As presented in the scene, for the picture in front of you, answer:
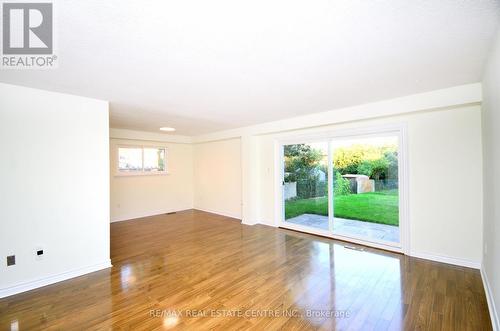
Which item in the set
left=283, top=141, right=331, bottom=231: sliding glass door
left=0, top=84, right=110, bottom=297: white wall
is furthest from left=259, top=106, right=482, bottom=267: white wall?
left=0, top=84, right=110, bottom=297: white wall

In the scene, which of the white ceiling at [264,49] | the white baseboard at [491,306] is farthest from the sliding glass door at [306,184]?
the white baseboard at [491,306]

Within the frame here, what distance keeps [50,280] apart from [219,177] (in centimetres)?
426

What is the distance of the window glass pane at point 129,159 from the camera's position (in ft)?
19.1

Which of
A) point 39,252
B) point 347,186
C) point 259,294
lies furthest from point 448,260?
point 39,252

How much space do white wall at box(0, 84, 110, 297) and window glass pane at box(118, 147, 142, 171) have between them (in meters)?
3.03

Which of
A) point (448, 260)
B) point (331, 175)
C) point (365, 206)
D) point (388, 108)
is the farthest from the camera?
point (331, 175)

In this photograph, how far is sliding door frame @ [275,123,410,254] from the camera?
337 centimetres

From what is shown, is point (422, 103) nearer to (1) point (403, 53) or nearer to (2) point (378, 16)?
(1) point (403, 53)

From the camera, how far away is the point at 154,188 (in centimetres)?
638

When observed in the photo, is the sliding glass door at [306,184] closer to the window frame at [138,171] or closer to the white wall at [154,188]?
the white wall at [154,188]

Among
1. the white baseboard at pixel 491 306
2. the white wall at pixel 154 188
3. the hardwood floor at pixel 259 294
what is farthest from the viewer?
the white wall at pixel 154 188

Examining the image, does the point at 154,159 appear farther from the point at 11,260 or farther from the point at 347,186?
the point at 347,186

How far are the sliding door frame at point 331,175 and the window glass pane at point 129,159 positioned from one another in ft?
13.0

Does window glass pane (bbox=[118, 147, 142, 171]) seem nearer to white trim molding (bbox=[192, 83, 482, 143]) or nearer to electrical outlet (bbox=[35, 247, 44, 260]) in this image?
electrical outlet (bbox=[35, 247, 44, 260])
